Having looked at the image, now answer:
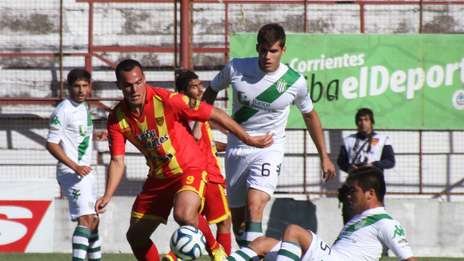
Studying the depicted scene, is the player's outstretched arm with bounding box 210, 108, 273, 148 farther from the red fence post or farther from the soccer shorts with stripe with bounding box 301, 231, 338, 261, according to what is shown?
the red fence post

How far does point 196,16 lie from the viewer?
634 inches

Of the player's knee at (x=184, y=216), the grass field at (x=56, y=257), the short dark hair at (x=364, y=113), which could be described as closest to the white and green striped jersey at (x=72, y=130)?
the grass field at (x=56, y=257)

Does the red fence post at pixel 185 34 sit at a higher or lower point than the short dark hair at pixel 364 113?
higher

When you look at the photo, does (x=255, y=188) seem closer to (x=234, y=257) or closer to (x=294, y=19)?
(x=234, y=257)

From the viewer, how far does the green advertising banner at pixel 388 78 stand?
14.6m

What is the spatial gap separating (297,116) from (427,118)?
1676 mm

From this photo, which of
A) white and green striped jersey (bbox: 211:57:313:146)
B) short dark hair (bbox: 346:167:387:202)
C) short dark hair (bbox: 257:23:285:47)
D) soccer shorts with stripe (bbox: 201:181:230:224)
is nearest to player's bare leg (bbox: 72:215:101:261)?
soccer shorts with stripe (bbox: 201:181:230:224)

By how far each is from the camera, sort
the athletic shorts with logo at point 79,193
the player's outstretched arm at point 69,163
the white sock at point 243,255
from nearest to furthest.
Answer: the white sock at point 243,255 < the player's outstretched arm at point 69,163 < the athletic shorts with logo at point 79,193

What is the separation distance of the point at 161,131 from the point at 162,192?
56cm

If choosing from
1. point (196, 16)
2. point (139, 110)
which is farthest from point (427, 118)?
point (139, 110)

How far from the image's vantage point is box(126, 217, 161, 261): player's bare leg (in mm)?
9250

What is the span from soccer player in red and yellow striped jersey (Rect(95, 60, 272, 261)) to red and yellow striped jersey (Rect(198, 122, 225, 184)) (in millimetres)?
528

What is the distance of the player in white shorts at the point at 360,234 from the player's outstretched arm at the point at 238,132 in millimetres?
789

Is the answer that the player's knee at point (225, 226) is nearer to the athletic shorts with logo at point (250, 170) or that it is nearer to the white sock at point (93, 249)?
the athletic shorts with logo at point (250, 170)
